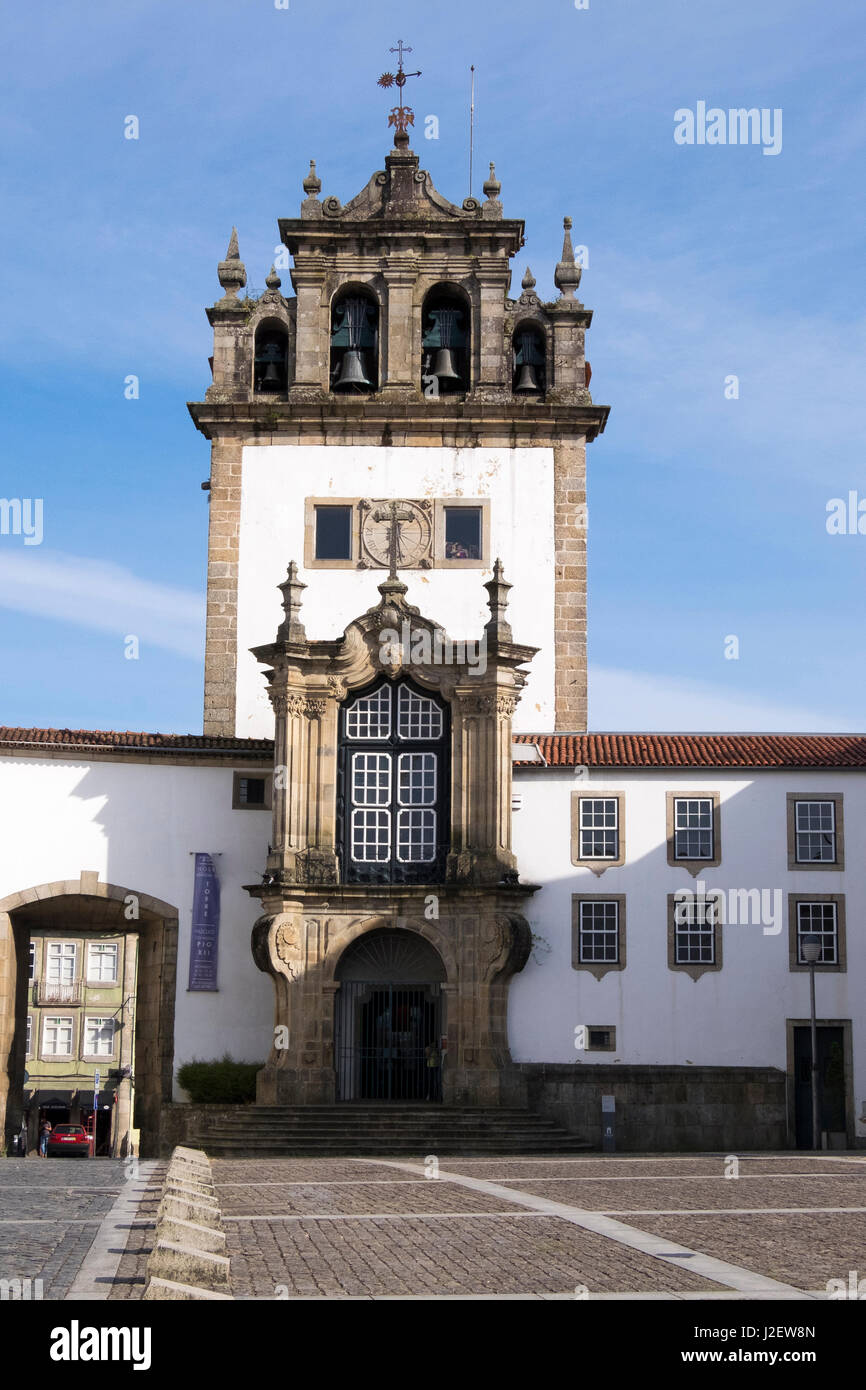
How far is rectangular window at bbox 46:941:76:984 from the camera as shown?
72.3 meters

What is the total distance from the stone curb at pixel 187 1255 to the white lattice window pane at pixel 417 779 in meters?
19.4

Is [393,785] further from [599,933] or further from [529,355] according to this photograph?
[529,355]

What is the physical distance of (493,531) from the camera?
41844mm

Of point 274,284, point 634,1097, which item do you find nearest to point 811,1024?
point 634,1097

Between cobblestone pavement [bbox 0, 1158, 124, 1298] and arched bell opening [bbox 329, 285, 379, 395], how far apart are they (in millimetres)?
19885

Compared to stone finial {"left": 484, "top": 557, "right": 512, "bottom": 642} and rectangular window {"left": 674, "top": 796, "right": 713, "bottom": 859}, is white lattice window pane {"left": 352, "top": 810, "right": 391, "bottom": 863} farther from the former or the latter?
rectangular window {"left": 674, "top": 796, "right": 713, "bottom": 859}

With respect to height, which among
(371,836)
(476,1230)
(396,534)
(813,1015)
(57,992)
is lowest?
(476,1230)

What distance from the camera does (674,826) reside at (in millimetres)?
36469

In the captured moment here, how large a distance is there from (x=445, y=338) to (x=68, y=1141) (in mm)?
28978

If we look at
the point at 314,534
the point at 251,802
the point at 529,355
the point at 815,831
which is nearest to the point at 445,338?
the point at 529,355

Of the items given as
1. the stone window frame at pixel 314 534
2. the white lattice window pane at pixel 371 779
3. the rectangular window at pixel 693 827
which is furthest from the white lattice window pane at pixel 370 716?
the rectangular window at pixel 693 827

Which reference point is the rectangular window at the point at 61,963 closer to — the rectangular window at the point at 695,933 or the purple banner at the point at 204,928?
the purple banner at the point at 204,928

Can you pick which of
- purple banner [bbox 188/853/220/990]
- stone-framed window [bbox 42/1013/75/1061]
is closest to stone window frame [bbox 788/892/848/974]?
purple banner [bbox 188/853/220/990]

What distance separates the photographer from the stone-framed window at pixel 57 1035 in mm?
72000
